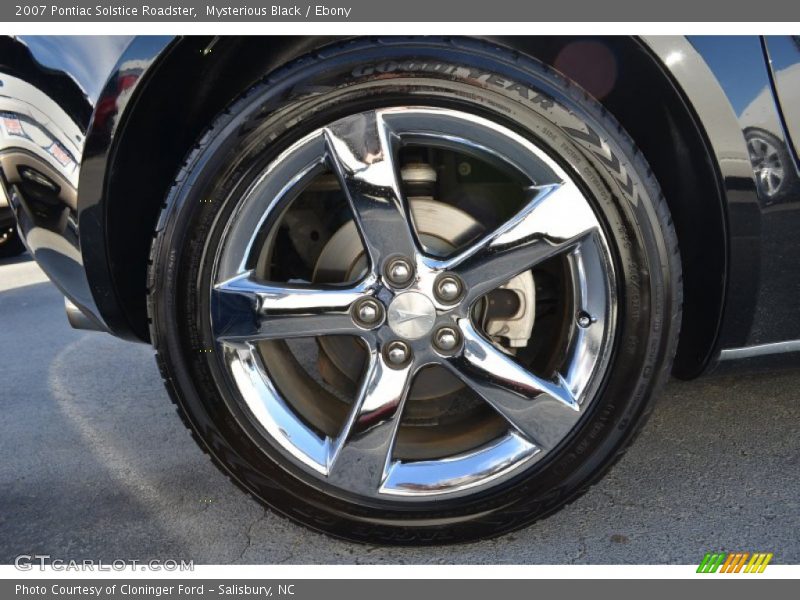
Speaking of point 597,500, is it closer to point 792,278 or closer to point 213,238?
point 792,278

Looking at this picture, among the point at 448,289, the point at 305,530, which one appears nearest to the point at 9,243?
the point at 305,530

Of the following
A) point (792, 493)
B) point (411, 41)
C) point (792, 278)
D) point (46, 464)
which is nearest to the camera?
point (411, 41)

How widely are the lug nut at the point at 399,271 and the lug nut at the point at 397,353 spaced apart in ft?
0.42

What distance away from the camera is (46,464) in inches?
71.1

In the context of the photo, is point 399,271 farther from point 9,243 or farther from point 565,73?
point 9,243

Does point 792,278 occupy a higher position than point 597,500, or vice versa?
point 792,278

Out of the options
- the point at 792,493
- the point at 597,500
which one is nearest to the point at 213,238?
the point at 597,500

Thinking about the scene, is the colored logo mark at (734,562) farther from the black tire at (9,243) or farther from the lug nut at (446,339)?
the black tire at (9,243)

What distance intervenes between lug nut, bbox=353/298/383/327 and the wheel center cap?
A: 0.02 meters

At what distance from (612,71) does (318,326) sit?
2.58 feet

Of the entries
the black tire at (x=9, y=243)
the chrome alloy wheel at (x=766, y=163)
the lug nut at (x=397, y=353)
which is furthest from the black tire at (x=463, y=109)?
the black tire at (x=9, y=243)

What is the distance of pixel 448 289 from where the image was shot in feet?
4.34

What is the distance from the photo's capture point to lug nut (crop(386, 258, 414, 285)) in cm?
132

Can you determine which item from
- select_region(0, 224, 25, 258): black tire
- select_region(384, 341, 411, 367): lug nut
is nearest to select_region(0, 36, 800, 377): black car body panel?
select_region(384, 341, 411, 367): lug nut
